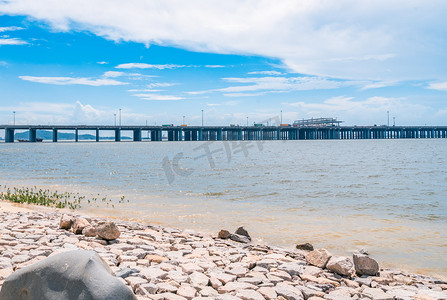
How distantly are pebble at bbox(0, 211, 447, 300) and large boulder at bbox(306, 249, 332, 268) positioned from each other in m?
0.02

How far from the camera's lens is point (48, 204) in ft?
63.4

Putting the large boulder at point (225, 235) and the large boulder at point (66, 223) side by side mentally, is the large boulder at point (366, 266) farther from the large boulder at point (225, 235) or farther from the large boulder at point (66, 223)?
the large boulder at point (66, 223)

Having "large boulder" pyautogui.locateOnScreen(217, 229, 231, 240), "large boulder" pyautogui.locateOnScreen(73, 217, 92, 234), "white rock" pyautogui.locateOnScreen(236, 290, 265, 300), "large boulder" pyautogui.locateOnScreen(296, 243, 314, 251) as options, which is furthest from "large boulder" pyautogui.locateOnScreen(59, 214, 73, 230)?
"large boulder" pyautogui.locateOnScreen(296, 243, 314, 251)

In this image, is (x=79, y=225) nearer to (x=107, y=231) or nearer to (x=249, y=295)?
(x=107, y=231)

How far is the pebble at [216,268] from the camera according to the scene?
668 centimetres

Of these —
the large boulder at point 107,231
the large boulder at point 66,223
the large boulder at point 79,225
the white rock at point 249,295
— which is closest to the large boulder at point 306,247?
the white rock at point 249,295

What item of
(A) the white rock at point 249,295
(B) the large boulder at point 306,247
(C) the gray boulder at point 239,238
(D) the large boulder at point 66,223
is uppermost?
(D) the large boulder at point 66,223

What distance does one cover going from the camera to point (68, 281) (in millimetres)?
4445

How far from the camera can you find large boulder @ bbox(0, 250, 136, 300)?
434 centimetres

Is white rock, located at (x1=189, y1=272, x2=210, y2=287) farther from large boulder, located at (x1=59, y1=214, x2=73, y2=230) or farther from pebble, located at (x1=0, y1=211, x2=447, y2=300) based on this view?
large boulder, located at (x1=59, y1=214, x2=73, y2=230)

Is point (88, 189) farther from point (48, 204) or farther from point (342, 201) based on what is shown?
point (342, 201)

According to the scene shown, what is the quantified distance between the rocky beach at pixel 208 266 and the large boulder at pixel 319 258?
23 millimetres

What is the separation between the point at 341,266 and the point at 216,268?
9.30 feet

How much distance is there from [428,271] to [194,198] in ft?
47.4
